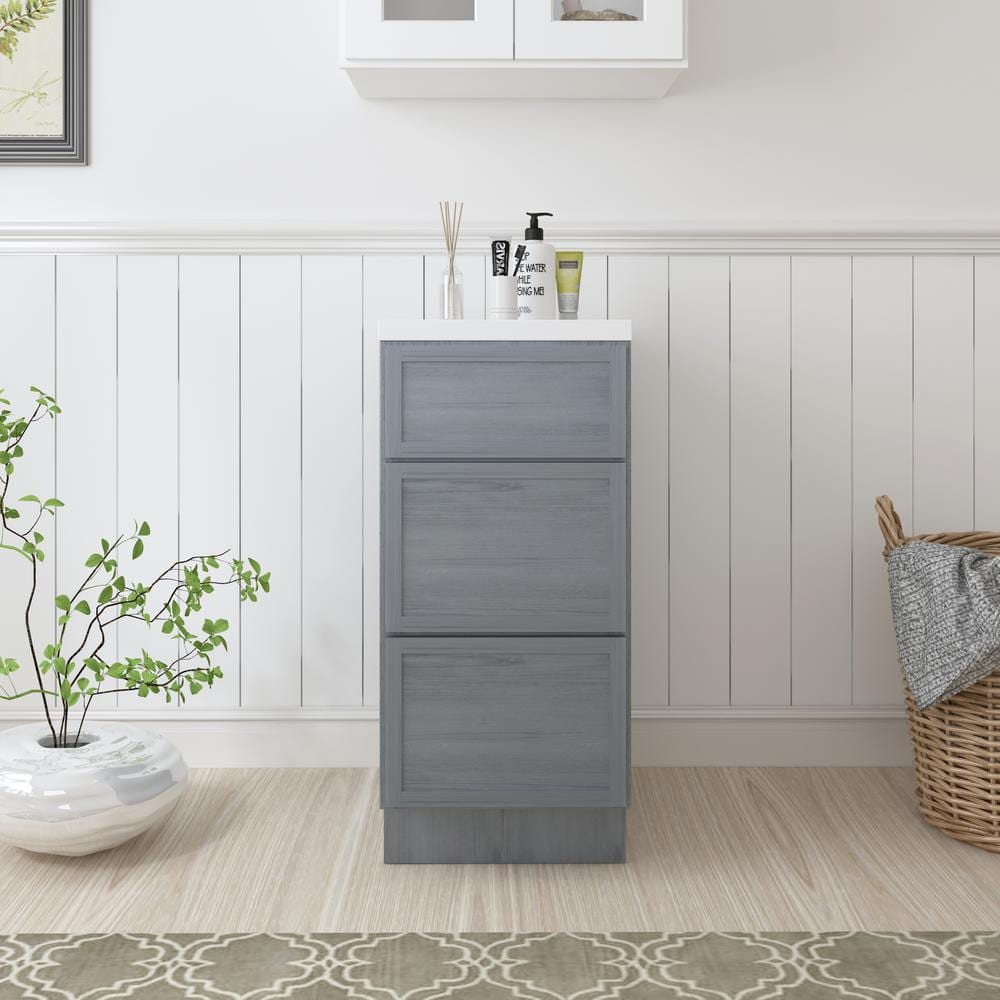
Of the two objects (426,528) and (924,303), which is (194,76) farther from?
(924,303)

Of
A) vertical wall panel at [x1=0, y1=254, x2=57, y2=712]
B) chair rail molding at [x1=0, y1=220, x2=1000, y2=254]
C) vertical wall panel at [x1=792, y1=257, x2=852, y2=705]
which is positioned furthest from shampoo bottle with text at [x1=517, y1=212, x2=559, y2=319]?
vertical wall panel at [x1=0, y1=254, x2=57, y2=712]

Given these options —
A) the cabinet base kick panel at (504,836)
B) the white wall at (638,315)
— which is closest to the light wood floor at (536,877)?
the cabinet base kick panel at (504,836)

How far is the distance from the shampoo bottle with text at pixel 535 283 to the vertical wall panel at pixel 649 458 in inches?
15.5

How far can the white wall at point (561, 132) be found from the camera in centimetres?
188

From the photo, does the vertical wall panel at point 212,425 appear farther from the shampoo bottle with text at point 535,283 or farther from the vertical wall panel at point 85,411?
the shampoo bottle with text at point 535,283

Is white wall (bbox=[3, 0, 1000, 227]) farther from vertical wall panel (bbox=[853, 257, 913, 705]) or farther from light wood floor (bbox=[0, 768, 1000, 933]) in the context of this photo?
light wood floor (bbox=[0, 768, 1000, 933])

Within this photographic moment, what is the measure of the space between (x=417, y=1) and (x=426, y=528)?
3.06 ft

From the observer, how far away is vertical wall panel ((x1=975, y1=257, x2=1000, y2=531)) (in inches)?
75.0

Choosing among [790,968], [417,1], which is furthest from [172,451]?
[790,968]

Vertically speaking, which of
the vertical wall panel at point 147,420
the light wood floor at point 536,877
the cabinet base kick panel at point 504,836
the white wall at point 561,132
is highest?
the white wall at point 561,132

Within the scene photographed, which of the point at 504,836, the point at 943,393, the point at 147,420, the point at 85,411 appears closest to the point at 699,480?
the point at 943,393

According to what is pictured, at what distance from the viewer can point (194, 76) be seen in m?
1.88

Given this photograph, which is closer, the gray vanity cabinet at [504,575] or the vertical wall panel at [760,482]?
the gray vanity cabinet at [504,575]

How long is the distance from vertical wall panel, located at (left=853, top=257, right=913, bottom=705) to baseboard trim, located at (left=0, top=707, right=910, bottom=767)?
0.09 meters
